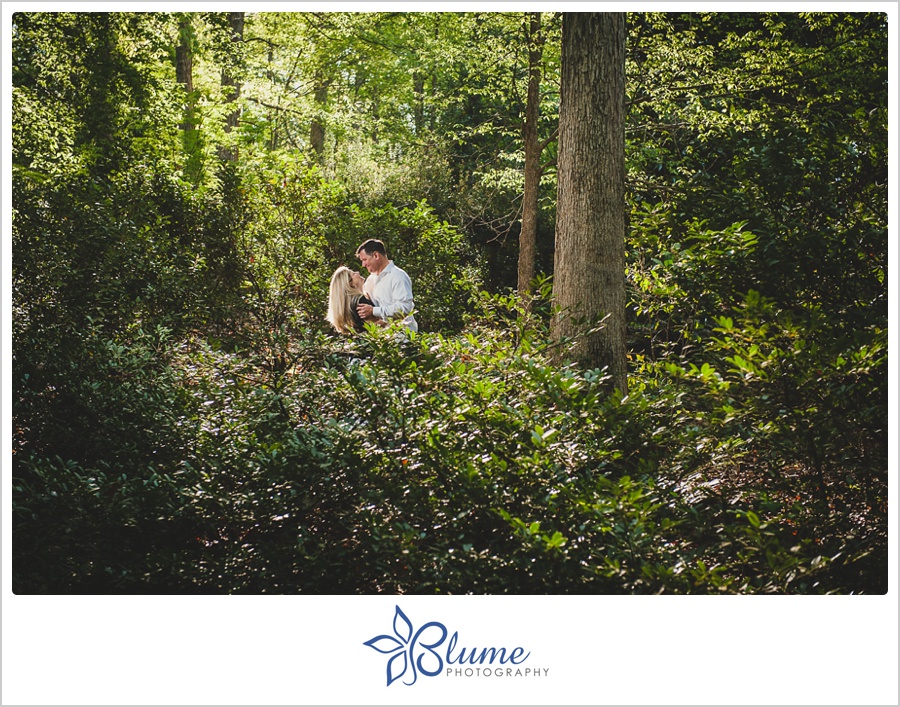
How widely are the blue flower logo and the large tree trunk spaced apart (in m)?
1.86

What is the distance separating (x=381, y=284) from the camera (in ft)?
18.5

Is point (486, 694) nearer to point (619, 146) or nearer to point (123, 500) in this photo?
point (123, 500)

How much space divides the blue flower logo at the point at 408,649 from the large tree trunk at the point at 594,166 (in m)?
1.86

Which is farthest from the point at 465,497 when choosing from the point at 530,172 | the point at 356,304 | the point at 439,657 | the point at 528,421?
the point at 530,172

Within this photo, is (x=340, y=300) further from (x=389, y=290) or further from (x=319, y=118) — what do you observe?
(x=319, y=118)

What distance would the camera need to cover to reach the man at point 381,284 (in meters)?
5.56

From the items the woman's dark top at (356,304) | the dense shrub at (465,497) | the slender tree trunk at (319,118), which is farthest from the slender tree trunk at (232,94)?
the dense shrub at (465,497)

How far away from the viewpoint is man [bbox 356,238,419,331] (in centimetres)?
556

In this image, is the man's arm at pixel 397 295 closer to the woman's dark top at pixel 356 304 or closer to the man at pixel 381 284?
the man at pixel 381 284

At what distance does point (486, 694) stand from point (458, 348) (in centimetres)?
138

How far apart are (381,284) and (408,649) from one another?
11.8ft

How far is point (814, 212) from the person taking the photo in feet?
10.2

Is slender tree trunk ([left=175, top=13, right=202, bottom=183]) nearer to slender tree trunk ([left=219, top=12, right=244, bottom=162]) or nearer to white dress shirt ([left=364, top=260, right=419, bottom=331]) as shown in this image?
slender tree trunk ([left=219, top=12, right=244, bottom=162])

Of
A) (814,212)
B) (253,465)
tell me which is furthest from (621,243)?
(253,465)
